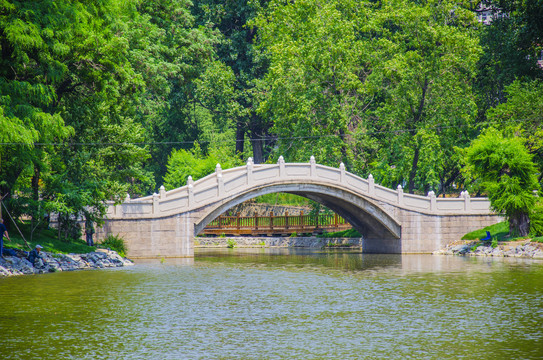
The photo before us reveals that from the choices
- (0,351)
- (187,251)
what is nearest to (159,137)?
(187,251)

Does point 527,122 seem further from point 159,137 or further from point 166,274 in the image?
point 159,137

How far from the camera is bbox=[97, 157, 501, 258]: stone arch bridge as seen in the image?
94.9 ft

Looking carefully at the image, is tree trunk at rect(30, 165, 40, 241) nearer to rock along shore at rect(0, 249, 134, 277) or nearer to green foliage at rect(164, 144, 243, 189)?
rock along shore at rect(0, 249, 134, 277)

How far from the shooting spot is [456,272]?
22844 millimetres

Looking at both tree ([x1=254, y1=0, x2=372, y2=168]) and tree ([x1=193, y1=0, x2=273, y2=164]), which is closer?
tree ([x1=254, y1=0, x2=372, y2=168])

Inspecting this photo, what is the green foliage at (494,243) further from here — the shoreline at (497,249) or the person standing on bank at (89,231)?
the person standing on bank at (89,231)

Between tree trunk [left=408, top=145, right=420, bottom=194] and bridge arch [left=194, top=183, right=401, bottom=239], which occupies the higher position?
tree trunk [left=408, top=145, right=420, bottom=194]

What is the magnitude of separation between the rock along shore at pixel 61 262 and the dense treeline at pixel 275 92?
1560 mm

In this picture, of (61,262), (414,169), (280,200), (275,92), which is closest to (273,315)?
(61,262)

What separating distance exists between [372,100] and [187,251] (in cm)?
1528

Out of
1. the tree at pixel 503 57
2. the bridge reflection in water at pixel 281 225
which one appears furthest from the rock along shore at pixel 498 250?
the bridge reflection in water at pixel 281 225

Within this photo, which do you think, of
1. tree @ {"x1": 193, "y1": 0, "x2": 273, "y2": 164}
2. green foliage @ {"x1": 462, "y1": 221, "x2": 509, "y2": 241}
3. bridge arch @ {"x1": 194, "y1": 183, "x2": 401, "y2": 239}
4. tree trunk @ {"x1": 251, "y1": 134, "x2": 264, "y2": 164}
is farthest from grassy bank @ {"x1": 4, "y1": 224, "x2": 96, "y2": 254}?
tree trunk @ {"x1": 251, "y1": 134, "x2": 264, "y2": 164}

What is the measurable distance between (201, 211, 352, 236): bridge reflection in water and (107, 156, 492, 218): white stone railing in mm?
10433

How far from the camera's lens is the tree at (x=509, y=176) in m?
29.5
